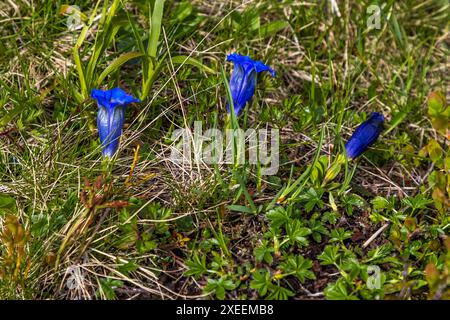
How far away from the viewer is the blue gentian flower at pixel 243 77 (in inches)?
98.7

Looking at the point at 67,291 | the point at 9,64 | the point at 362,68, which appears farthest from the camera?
the point at 362,68

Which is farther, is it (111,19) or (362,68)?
(362,68)

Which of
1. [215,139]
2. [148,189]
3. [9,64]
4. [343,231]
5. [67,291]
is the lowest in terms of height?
[67,291]

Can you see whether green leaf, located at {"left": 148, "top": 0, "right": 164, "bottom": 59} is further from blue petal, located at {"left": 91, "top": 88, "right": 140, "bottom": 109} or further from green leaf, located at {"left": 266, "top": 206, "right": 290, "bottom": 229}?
green leaf, located at {"left": 266, "top": 206, "right": 290, "bottom": 229}

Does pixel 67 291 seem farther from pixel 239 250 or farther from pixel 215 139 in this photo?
pixel 215 139

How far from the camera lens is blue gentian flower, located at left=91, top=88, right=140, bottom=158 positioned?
2396 mm

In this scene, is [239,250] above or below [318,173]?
below

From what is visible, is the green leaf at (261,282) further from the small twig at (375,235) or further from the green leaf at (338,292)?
the small twig at (375,235)

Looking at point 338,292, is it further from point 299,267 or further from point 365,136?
point 365,136

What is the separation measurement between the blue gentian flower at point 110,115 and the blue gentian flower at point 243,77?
39 cm

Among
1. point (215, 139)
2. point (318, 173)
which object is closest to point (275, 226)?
point (318, 173)

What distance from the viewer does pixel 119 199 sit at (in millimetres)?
2389

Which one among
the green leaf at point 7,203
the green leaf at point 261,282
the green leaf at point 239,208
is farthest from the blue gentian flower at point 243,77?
the green leaf at point 7,203

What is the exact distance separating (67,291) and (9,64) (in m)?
→ 1.15
